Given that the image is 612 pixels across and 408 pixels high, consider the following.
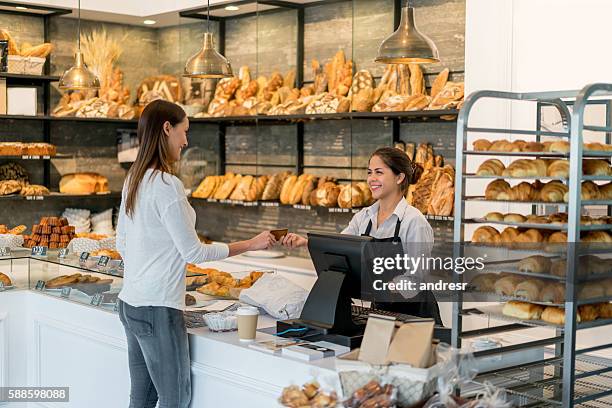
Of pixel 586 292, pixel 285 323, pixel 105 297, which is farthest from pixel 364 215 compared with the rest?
pixel 586 292

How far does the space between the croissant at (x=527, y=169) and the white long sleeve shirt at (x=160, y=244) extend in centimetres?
113

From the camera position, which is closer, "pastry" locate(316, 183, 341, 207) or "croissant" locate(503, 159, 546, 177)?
"croissant" locate(503, 159, 546, 177)

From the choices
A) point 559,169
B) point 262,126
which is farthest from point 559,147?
point 262,126

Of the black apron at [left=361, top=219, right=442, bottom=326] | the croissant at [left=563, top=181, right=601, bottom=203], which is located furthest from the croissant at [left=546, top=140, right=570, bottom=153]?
the black apron at [left=361, top=219, right=442, bottom=326]

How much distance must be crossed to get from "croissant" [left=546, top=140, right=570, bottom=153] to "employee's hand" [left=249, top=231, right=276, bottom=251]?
1198mm

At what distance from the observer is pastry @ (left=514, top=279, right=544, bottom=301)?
2.57 m

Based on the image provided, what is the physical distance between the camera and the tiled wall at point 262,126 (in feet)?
18.3

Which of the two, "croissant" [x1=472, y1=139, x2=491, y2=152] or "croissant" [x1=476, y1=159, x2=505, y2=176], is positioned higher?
"croissant" [x1=472, y1=139, x2=491, y2=152]

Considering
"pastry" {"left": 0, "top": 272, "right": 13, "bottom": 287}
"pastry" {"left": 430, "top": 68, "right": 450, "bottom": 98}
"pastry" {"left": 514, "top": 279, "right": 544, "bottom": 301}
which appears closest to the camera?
"pastry" {"left": 514, "top": 279, "right": 544, "bottom": 301}

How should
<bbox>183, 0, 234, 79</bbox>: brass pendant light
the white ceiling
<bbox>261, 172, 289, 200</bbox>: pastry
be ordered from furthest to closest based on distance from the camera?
the white ceiling
<bbox>261, 172, 289, 200</bbox>: pastry
<bbox>183, 0, 234, 79</bbox>: brass pendant light

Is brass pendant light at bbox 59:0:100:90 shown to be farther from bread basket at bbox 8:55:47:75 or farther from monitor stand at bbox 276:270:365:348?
monitor stand at bbox 276:270:365:348

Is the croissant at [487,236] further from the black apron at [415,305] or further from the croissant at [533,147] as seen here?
the black apron at [415,305]

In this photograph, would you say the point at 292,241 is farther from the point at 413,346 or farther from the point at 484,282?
the point at 413,346

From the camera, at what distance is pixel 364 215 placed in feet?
13.1
